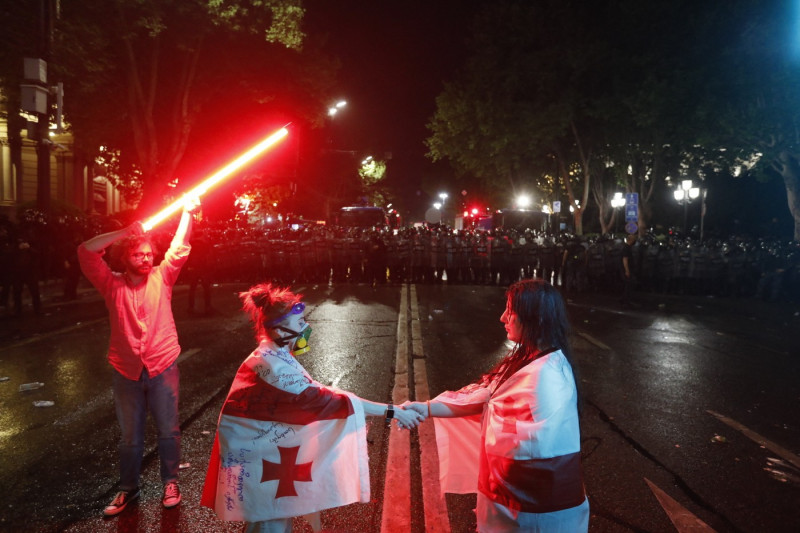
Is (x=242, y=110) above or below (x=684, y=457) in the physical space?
above

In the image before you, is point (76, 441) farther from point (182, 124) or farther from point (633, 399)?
point (182, 124)

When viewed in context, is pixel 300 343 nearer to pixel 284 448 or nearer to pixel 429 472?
pixel 284 448

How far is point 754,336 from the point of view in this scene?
1172 centimetres

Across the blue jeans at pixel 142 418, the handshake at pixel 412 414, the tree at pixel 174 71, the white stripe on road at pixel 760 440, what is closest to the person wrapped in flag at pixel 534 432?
the handshake at pixel 412 414

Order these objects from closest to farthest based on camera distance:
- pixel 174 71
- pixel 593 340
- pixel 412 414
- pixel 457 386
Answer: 1. pixel 412 414
2. pixel 457 386
3. pixel 593 340
4. pixel 174 71

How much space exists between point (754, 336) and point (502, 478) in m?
11.4

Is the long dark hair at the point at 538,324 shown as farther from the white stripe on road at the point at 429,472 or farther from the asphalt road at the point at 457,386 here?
the asphalt road at the point at 457,386

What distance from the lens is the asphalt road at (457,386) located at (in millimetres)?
4129

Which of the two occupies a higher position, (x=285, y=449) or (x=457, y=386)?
(x=285, y=449)

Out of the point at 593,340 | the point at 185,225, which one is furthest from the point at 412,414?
the point at 593,340

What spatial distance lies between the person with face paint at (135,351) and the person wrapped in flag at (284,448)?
146 centimetres

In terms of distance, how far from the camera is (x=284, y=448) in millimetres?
2855

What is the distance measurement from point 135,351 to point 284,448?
1.75 meters

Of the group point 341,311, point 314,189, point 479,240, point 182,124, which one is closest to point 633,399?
point 341,311
